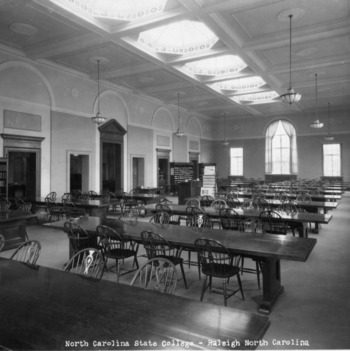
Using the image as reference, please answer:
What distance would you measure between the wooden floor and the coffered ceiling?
517 centimetres

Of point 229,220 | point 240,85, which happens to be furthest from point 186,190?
point 229,220

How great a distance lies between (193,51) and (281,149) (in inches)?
518

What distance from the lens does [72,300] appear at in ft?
6.73

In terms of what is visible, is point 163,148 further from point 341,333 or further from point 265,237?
point 341,333

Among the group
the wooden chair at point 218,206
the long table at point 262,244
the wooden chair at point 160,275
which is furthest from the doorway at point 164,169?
the wooden chair at point 160,275

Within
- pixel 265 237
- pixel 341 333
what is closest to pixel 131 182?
pixel 265 237

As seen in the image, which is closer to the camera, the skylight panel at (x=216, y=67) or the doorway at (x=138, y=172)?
the skylight panel at (x=216, y=67)

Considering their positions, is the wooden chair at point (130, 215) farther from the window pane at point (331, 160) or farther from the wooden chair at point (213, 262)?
the window pane at point (331, 160)

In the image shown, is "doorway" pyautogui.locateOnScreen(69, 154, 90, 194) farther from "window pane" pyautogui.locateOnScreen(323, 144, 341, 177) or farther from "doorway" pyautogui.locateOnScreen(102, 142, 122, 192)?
"window pane" pyautogui.locateOnScreen(323, 144, 341, 177)

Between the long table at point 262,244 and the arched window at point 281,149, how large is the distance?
17.6m

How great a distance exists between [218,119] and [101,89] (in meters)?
11.4

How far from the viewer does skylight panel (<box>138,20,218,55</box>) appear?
9141 millimetres

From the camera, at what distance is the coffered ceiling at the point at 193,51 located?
6852 millimetres

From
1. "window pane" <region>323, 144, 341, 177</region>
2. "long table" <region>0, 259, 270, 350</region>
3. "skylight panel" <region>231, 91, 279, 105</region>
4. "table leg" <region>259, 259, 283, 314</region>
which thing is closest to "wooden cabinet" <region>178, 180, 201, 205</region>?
"skylight panel" <region>231, 91, 279, 105</region>
